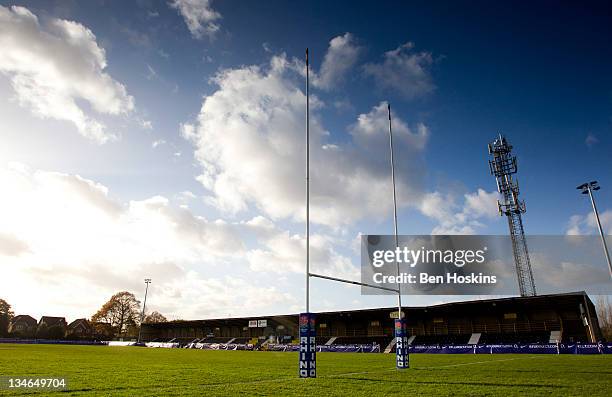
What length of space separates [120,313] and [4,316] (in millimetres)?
24096

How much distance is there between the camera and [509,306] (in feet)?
145

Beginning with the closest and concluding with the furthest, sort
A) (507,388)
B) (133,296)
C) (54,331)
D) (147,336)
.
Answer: (507,388) → (54,331) → (147,336) → (133,296)

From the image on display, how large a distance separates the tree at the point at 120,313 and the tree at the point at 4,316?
17.0 m

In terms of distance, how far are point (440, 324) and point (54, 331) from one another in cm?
7921

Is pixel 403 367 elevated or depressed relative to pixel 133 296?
depressed

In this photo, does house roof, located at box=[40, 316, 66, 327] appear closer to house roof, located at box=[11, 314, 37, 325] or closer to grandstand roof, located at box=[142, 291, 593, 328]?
house roof, located at box=[11, 314, 37, 325]

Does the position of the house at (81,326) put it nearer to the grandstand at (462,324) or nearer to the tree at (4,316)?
the tree at (4,316)

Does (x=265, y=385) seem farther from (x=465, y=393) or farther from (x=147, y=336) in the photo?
(x=147, y=336)

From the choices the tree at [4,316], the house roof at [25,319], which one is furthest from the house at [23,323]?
the tree at [4,316]

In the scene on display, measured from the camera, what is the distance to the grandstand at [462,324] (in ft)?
136

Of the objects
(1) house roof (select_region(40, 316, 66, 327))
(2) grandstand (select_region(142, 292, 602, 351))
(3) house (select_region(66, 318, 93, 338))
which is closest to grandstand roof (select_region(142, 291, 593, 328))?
(2) grandstand (select_region(142, 292, 602, 351))

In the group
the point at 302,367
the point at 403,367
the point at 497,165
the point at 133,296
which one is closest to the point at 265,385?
the point at 302,367

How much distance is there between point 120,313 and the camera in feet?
312

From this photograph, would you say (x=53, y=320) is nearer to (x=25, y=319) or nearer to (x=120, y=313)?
(x=25, y=319)
